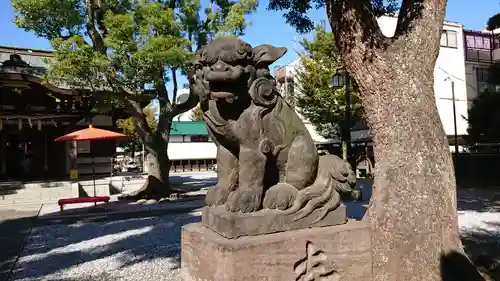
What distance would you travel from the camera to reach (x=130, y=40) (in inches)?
426

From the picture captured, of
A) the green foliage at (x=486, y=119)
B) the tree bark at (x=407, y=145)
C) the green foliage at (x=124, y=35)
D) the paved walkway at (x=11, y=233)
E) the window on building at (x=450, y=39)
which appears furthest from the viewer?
the window on building at (x=450, y=39)

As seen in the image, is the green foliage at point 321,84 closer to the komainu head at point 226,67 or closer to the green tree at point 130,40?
the green tree at point 130,40

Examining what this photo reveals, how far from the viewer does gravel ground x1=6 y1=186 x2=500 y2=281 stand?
5.34m

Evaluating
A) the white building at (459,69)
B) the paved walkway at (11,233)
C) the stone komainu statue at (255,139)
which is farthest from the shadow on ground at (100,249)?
the white building at (459,69)

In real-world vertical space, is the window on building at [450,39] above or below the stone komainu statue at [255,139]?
above

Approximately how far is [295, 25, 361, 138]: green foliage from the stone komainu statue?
17.3m

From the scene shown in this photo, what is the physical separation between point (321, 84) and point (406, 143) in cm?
1734

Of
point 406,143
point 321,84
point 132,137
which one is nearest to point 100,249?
point 406,143

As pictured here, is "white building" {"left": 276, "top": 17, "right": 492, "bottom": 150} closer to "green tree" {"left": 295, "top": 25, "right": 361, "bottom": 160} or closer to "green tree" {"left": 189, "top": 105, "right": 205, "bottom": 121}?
"green tree" {"left": 295, "top": 25, "right": 361, "bottom": 160}

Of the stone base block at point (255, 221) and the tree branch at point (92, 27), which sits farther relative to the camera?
the tree branch at point (92, 27)

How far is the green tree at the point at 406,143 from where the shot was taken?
3973 mm

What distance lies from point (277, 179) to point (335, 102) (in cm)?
1809

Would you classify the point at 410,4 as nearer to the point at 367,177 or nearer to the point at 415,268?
the point at 415,268

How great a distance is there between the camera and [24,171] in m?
18.0
